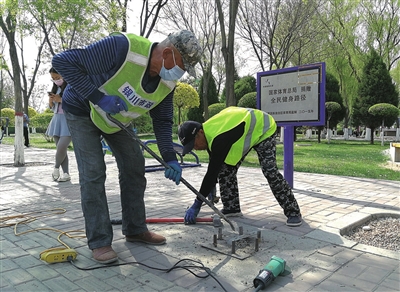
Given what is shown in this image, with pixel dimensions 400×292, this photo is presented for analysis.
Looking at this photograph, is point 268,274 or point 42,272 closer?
point 268,274

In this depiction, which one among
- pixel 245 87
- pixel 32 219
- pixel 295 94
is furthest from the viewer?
pixel 245 87

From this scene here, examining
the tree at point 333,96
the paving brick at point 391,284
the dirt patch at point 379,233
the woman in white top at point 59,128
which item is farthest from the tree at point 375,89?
the paving brick at point 391,284

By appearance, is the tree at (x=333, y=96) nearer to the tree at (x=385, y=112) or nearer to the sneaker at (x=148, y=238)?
the tree at (x=385, y=112)

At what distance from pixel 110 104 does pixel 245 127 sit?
1.26 meters

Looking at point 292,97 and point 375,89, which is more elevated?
point 375,89

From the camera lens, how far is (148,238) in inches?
108

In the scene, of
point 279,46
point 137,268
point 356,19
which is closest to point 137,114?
point 137,268

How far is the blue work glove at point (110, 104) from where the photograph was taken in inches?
87.0

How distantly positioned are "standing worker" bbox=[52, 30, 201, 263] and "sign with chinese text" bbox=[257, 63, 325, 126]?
276cm

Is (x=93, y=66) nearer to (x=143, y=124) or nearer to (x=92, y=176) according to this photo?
(x=92, y=176)

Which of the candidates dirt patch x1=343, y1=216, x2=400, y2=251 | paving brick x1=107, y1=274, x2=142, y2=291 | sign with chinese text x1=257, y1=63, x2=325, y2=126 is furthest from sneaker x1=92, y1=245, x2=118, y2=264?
sign with chinese text x1=257, y1=63, x2=325, y2=126

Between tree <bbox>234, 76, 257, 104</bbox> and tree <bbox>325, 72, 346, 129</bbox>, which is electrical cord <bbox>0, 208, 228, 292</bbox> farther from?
tree <bbox>325, 72, 346, 129</bbox>

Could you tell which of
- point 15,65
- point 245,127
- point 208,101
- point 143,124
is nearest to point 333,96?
point 208,101

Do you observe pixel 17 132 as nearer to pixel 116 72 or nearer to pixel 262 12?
pixel 116 72
